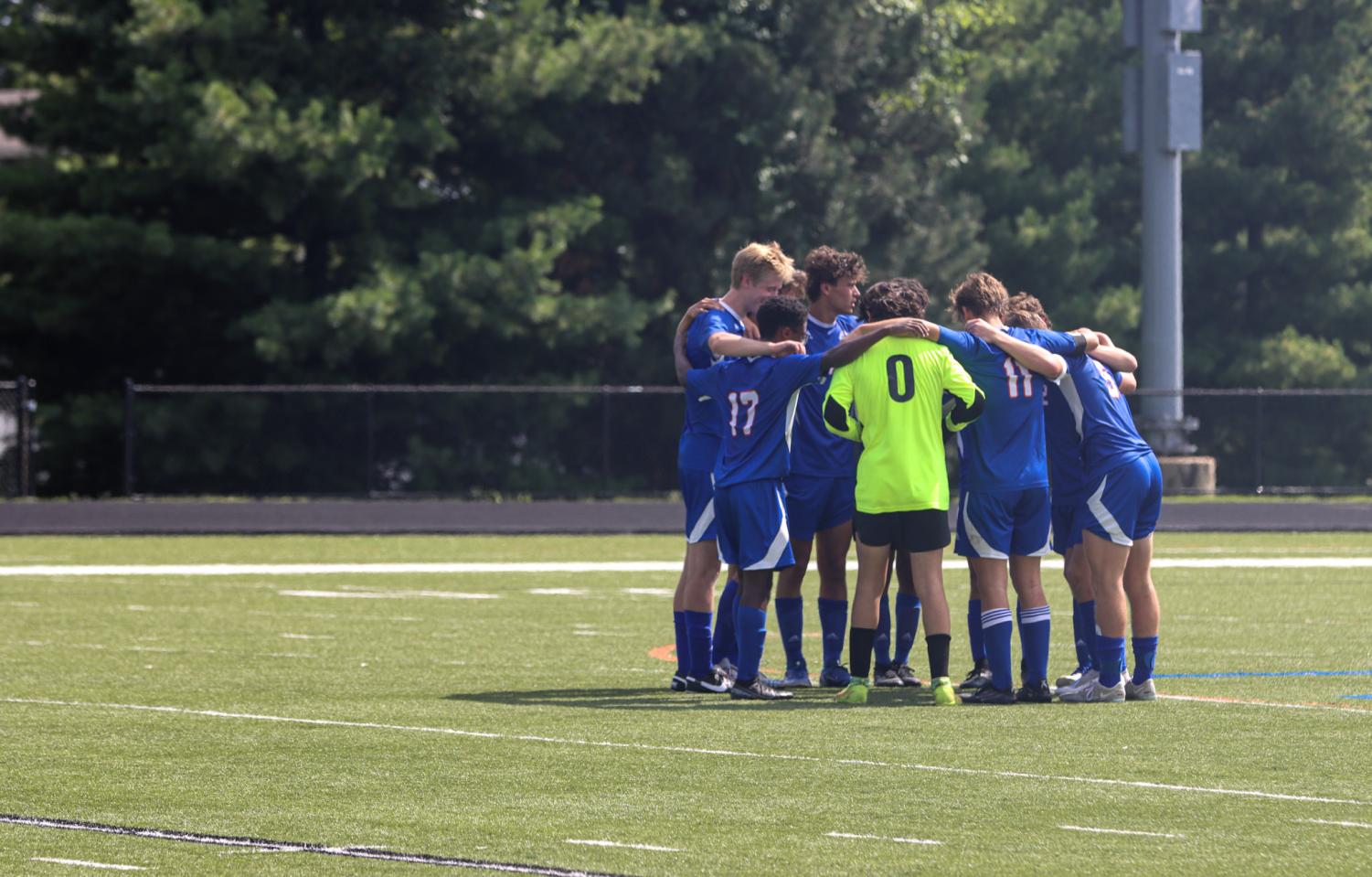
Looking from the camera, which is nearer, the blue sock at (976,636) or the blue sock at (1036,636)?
the blue sock at (1036,636)

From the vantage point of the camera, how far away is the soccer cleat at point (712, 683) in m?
11.2

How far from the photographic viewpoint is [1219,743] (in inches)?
366

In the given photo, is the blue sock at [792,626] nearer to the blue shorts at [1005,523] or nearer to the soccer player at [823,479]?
the soccer player at [823,479]

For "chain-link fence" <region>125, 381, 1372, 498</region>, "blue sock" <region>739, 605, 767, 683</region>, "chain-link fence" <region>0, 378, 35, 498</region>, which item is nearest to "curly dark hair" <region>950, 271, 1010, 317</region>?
"blue sock" <region>739, 605, 767, 683</region>

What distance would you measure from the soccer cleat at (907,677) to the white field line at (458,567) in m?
9.10

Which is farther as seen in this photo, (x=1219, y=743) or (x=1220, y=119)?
(x=1220, y=119)

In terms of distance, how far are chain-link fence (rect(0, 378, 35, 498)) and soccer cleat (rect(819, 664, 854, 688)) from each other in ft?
71.5

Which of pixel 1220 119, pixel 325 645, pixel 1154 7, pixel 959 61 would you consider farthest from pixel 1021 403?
pixel 1220 119

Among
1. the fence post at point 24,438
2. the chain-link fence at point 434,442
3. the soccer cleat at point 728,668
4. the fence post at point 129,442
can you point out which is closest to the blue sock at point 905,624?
the soccer cleat at point 728,668

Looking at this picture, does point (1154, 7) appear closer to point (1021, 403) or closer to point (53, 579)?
point (53, 579)

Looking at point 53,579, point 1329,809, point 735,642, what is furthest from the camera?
point 53,579

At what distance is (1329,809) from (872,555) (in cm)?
331

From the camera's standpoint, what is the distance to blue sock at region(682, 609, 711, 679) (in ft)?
36.8

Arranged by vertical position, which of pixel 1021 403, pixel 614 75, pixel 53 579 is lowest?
pixel 53 579
